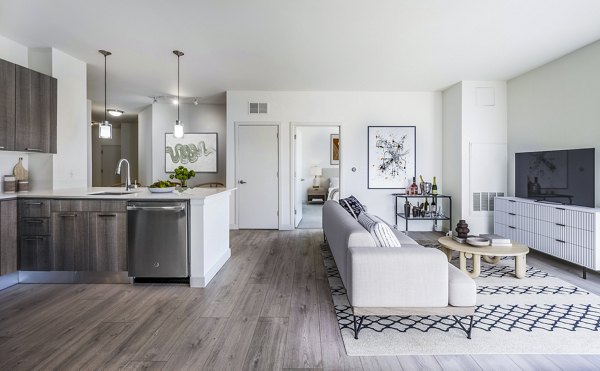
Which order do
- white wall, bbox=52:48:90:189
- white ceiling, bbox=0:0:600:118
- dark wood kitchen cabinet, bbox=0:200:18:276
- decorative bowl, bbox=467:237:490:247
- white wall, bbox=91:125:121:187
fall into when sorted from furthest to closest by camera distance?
white wall, bbox=91:125:121:187
white wall, bbox=52:48:90:189
decorative bowl, bbox=467:237:490:247
dark wood kitchen cabinet, bbox=0:200:18:276
white ceiling, bbox=0:0:600:118

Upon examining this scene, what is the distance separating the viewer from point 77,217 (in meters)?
3.13

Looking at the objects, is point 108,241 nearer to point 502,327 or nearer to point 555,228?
point 502,327

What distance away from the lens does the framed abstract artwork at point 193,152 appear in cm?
708

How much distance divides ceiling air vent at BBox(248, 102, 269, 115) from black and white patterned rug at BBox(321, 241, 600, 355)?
151 inches

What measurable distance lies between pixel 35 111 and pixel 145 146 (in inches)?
157

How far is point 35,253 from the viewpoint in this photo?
3.15 metres

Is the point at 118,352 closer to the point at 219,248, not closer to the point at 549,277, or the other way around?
the point at 219,248

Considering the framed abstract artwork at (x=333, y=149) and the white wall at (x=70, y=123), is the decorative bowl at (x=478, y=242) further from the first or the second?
the framed abstract artwork at (x=333, y=149)

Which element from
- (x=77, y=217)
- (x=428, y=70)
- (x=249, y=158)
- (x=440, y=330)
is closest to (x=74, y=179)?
(x=77, y=217)

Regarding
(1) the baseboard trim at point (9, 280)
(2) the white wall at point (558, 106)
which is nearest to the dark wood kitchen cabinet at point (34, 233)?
(1) the baseboard trim at point (9, 280)

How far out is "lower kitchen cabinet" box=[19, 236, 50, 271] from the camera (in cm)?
315

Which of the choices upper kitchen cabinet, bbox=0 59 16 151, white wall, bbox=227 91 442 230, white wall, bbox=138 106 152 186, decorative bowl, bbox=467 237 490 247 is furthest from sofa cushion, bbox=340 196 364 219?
white wall, bbox=138 106 152 186

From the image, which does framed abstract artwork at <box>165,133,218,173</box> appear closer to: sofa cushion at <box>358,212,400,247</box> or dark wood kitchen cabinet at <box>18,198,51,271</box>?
dark wood kitchen cabinet at <box>18,198,51,271</box>

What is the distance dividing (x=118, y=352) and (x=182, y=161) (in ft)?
18.3
